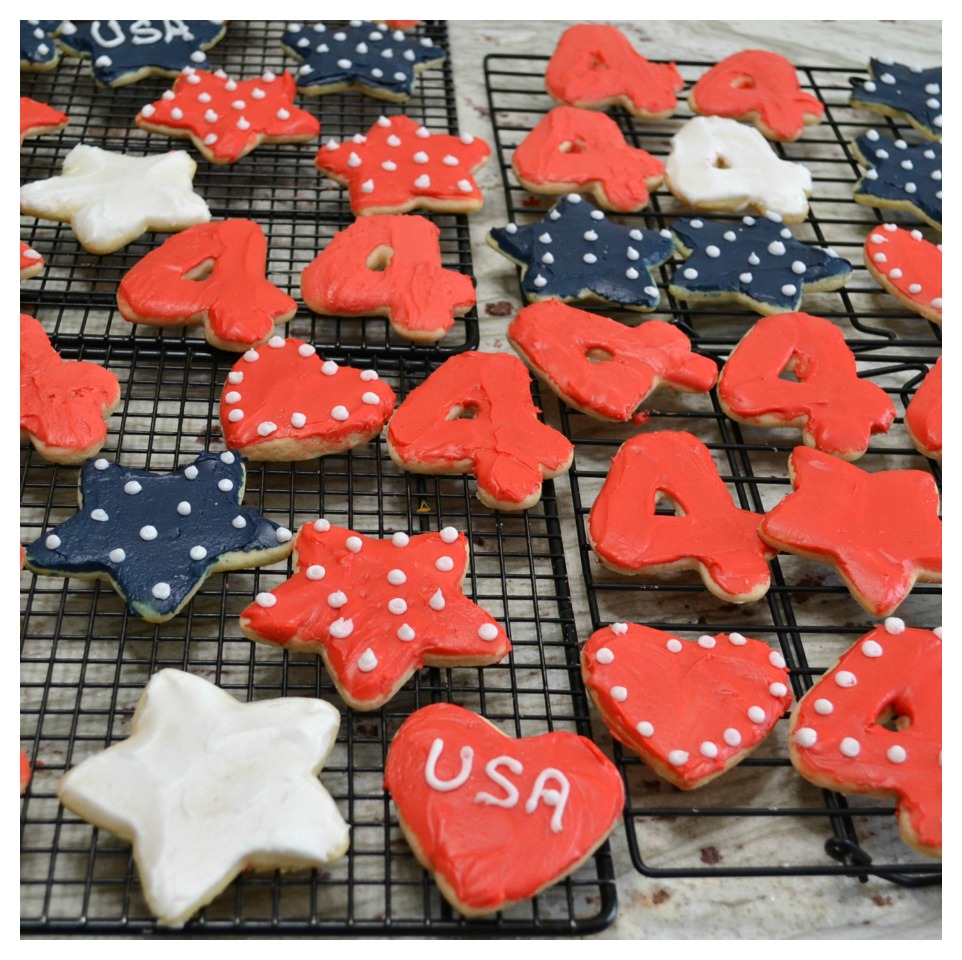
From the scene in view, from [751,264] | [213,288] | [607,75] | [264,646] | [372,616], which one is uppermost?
[607,75]

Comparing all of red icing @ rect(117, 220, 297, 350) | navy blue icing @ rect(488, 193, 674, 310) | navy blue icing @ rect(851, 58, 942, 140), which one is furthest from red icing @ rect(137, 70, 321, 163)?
navy blue icing @ rect(851, 58, 942, 140)

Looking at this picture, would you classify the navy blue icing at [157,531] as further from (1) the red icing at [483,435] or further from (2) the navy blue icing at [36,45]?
(2) the navy blue icing at [36,45]

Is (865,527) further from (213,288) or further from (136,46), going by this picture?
(136,46)

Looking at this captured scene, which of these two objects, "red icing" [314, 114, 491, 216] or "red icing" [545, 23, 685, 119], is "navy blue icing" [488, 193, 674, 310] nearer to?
"red icing" [314, 114, 491, 216]

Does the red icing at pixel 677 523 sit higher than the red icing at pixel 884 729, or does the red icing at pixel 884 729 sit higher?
the red icing at pixel 677 523

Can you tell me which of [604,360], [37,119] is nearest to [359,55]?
[37,119]

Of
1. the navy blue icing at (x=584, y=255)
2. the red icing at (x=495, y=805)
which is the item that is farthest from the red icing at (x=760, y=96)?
the red icing at (x=495, y=805)
